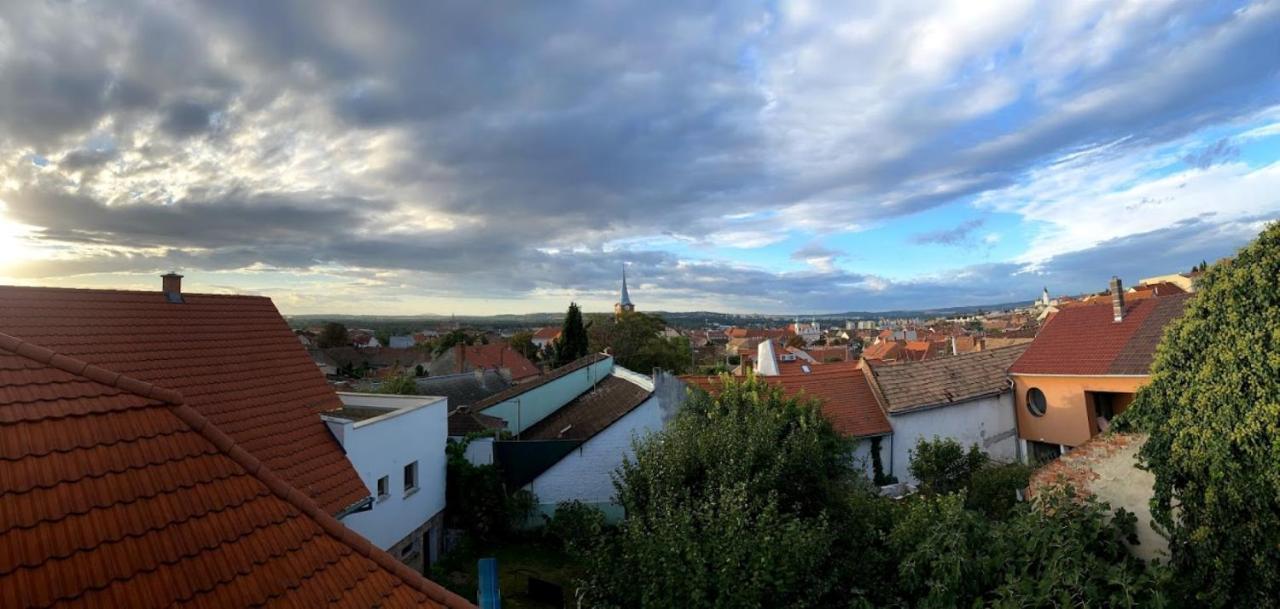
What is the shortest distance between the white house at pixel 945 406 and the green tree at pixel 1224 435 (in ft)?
42.4

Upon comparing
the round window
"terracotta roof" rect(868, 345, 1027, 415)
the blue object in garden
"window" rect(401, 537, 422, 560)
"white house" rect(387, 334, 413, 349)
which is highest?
"white house" rect(387, 334, 413, 349)

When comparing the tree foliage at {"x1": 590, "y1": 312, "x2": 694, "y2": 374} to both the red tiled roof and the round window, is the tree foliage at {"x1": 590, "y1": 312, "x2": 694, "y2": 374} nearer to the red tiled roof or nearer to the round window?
the red tiled roof

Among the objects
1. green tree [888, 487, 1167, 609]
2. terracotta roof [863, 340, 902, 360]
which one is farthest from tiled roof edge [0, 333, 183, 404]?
terracotta roof [863, 340, 902, 360]

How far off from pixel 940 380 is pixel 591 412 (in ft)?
44.0

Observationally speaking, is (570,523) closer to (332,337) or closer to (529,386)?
(529,386)

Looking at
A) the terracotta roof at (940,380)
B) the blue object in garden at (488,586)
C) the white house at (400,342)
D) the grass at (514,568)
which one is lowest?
the grass at (514,568)

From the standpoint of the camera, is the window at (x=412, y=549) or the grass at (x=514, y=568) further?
the window at (x=412, y=549)

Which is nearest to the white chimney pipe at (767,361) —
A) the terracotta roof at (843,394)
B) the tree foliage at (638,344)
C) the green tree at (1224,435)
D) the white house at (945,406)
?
the terracotta roof at (843,394)

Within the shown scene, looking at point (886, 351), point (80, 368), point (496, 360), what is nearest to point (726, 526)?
point (80, 368)

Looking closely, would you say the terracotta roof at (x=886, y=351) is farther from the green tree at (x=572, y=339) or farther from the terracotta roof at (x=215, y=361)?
the terracotta roof at (x=215, y=361)

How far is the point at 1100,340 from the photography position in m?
20.8

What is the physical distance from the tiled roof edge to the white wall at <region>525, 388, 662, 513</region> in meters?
13.4

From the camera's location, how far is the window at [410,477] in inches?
558

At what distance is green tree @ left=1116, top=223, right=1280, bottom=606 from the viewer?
7.07m
